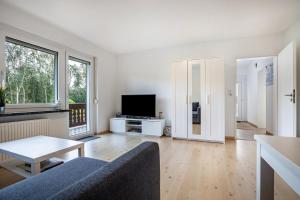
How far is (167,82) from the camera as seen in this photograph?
4406mm

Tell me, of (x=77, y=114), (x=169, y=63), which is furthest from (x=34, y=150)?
(x=169, y=63)

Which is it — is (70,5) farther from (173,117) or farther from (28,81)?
(173,117)

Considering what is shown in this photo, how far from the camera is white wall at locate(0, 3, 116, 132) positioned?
2.54m

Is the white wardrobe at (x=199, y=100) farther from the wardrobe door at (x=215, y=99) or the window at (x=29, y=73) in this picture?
the window at (x=29, y=73)

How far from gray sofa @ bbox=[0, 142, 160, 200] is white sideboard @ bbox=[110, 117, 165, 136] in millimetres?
2739

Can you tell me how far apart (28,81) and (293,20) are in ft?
16.2

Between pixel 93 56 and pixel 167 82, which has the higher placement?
pixel 93 56

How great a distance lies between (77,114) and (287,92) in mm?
4525

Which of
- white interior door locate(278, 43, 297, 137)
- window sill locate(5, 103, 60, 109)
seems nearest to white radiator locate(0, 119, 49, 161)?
window sill locate(5, 103, 60, 109)

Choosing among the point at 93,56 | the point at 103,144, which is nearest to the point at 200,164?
the point at 103,144

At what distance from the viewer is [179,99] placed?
3.79 m

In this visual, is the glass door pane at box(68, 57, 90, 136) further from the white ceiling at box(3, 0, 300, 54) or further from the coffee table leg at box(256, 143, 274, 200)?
the coffee table leg at box(256, 143, 274, 200)

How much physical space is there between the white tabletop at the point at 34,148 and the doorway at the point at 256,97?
3.90 meters

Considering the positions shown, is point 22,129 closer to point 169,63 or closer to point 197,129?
point 197,129
